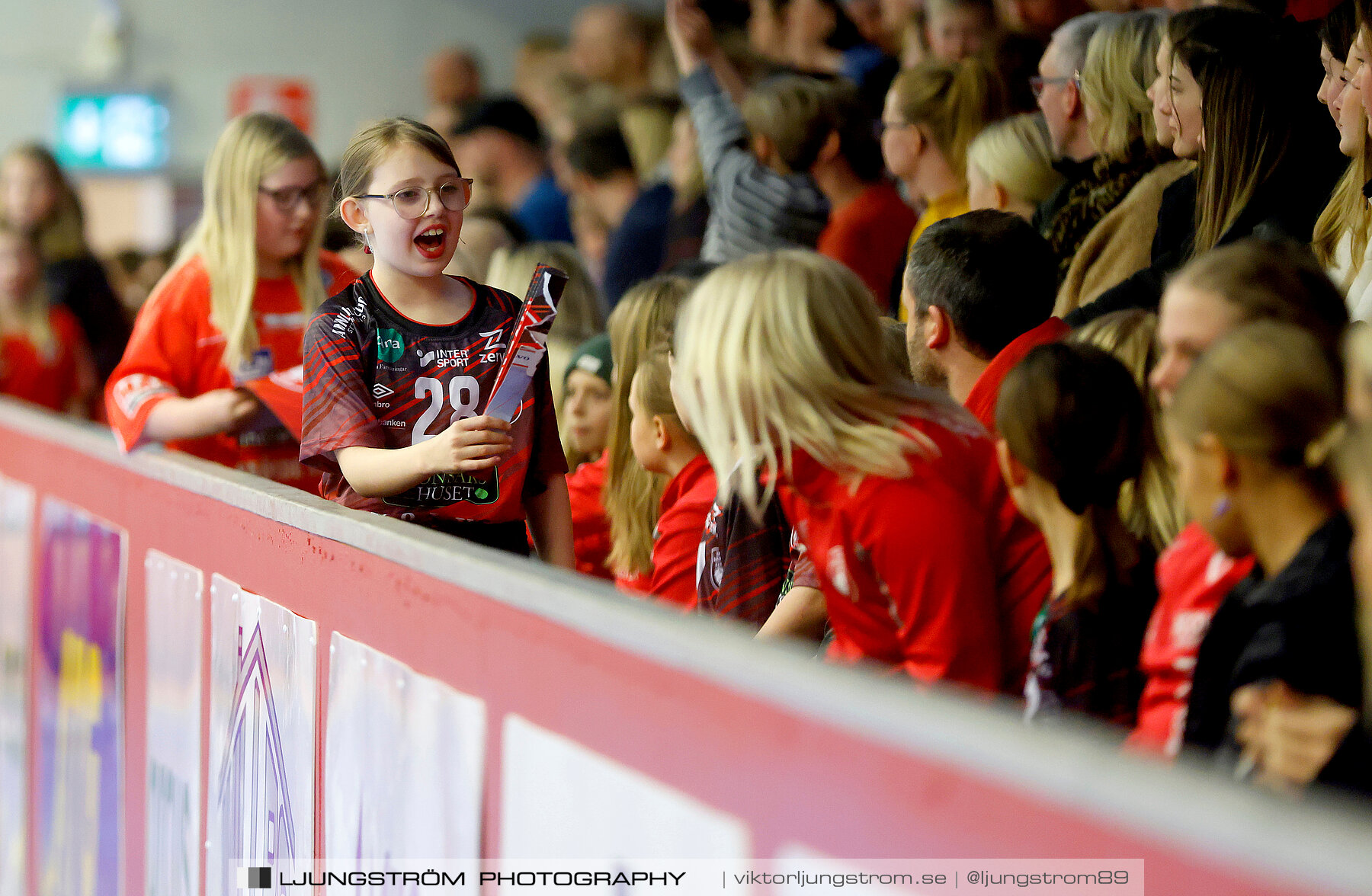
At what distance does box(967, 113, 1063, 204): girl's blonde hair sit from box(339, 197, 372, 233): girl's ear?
1454mm

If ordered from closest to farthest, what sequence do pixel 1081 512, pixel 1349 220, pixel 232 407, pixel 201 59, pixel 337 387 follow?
pixel 1081 512, pixel 337 387, pixel 1349 220, pixel 232 407, pixel 201 59

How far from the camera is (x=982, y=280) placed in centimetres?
221

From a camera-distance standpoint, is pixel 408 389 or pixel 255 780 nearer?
pixel 408 389

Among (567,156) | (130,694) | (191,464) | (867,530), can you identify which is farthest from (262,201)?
(567,156)

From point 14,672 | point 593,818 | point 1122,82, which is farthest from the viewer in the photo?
point 14,672

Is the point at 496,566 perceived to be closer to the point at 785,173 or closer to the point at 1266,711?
the point at 1266,711

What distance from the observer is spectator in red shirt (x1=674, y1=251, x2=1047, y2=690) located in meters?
1.73

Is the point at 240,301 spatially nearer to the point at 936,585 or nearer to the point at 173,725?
the point at 173,725

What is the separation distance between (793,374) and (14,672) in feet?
8.78

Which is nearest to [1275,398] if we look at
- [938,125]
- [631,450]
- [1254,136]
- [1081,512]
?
[1081,512]

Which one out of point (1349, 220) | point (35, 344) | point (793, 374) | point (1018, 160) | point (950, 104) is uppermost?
point (950, 104)

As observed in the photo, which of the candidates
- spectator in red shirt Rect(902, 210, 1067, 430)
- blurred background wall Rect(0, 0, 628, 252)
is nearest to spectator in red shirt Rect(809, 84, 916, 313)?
spectator in red shirt Rect(902, 210, 1067, 430)

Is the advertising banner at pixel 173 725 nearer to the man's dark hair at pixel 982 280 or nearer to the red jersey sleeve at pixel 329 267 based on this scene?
the red jersey sleeve at pixel 329 267

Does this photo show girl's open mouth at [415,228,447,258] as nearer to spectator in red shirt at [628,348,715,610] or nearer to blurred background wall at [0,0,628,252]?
spectator in red shirt at [628,348,715,610]
